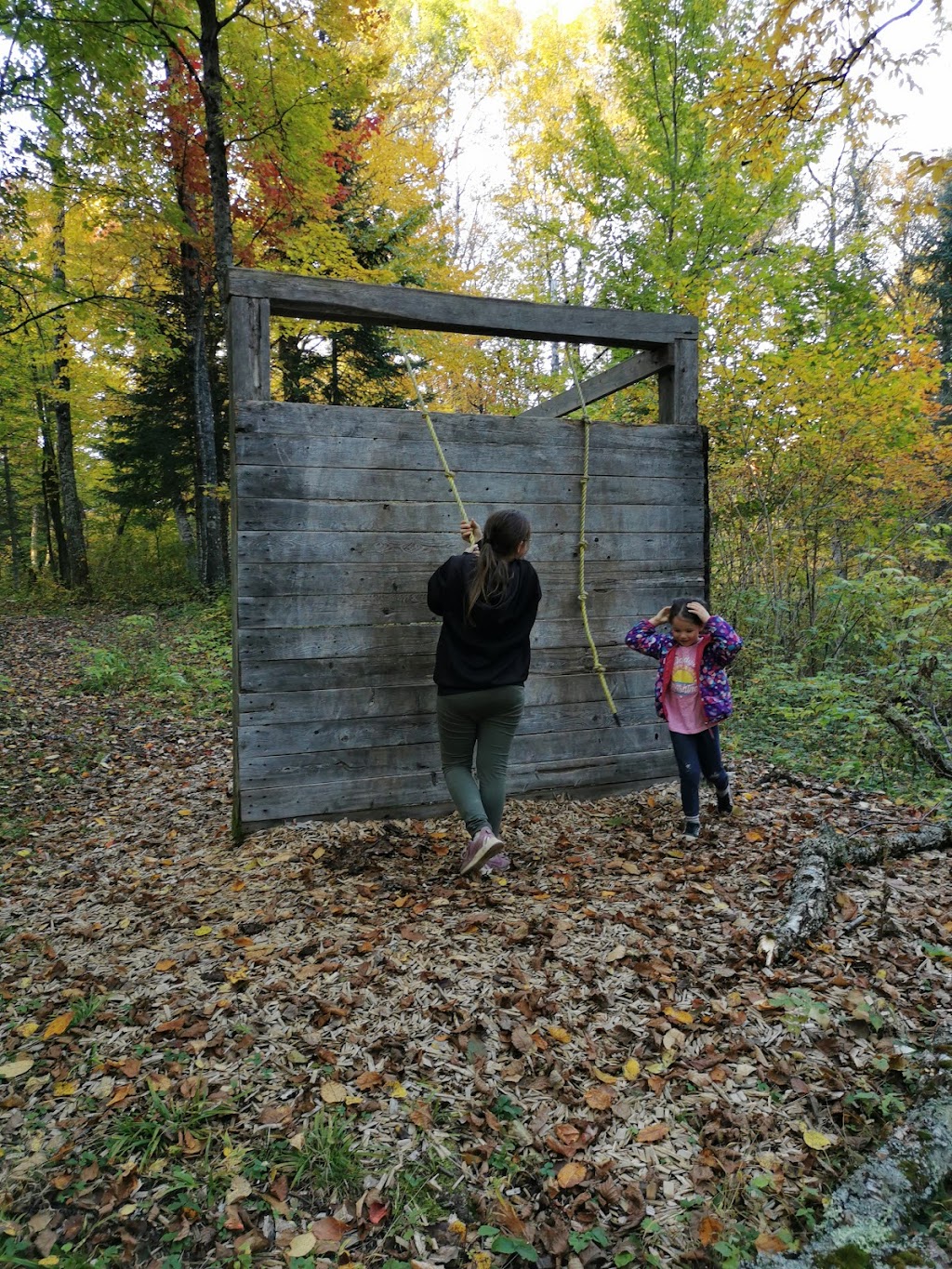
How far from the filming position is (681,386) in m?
5.51

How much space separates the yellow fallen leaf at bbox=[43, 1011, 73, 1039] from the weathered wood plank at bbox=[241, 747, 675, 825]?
5.21 feet

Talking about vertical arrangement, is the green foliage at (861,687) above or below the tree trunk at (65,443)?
below

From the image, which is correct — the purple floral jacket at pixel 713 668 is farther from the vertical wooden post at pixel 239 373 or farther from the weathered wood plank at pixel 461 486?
the vertical wooden post at pixel 239 373

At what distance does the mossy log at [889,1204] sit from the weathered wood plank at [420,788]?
3107 millimetres

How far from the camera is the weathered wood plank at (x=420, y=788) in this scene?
4594 millimetres

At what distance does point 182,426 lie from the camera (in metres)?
16.6

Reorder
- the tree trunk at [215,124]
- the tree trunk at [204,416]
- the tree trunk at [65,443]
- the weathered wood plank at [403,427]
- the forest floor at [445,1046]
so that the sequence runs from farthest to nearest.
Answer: the tree trunk at [65,443] → the tree trunk at [204,416] → the tree trunk at [215,124] → the weathered wood plank at [403,427] → the forest floor at [445,1046]

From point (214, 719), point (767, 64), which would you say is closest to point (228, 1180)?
point (214, 719)

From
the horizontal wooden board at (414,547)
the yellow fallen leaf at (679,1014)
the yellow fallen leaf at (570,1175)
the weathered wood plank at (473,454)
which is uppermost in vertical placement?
the weathered wood plank at (473,454)

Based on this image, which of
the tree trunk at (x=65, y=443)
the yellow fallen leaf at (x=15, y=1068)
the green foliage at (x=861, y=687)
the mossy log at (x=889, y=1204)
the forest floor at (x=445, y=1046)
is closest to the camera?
the mossy log at (x=889, y=1204)

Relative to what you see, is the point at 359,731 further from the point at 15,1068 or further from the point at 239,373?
the point at 15,1068

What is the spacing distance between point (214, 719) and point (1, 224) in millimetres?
6505

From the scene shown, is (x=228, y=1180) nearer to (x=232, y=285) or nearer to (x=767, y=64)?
(x=232, y=285)

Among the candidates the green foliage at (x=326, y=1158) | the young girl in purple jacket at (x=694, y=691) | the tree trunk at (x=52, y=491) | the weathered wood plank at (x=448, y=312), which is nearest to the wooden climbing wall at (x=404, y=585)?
the weathered wood plank at (x=448, y=312)
